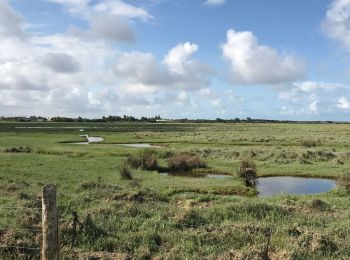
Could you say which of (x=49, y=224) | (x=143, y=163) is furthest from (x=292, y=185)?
(x=49, y=224)

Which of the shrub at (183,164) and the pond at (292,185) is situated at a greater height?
the shrub at (183,164)

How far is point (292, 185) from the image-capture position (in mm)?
31578

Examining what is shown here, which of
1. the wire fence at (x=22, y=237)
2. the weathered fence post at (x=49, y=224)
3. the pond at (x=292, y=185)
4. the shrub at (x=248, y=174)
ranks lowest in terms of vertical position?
the pond at (x=292, y=185)

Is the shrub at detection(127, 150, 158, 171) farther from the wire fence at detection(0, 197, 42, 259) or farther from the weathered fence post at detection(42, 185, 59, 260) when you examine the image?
the weathered fence post at detection(42, 185, 59, 260)

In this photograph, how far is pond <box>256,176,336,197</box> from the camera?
2893cm

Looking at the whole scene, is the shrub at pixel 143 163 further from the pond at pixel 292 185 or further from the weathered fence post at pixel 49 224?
the weathered fence post at pixel 49 224

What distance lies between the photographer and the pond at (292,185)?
28.9 meters

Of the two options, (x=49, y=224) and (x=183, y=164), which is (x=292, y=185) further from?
(x=49, y=224)

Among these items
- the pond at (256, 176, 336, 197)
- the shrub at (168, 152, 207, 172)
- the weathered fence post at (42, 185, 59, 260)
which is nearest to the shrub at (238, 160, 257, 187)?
the pond at (256, 176, 336, 197)

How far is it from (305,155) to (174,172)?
14561 mm

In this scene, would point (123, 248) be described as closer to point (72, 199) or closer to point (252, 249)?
point (252, 249)

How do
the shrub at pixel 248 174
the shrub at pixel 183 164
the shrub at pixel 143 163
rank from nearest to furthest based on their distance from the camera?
the shrub at pixel 248 174 < the shrub at pixel 143 163 < the shrub at pixel 183 164

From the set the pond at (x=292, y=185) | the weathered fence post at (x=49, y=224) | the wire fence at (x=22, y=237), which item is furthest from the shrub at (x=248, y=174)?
the weathered fence post at (x=49, y=224)

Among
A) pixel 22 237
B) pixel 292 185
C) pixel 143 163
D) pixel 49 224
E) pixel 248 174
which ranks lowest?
pixel 292 185
